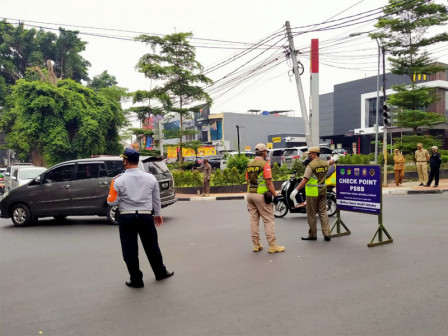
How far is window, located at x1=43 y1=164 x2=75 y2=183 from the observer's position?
1018cm

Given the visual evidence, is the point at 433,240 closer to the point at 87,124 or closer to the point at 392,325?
the point at 392,325

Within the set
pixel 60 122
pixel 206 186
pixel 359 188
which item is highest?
pixel 60 122

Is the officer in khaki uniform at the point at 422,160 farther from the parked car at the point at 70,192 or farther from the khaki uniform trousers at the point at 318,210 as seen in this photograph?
the parked car at the point at 70,192

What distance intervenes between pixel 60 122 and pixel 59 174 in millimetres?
23326

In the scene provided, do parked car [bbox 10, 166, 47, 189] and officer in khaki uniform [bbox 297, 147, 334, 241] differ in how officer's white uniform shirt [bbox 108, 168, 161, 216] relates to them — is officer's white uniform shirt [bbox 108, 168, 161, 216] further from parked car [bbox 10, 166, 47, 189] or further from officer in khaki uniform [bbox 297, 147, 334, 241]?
parked car [bbox 10, 166, 47, 189]

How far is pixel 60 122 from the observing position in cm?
3130

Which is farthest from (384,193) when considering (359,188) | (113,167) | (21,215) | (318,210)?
(21,215)

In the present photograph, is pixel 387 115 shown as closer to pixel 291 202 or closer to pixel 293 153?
pixel 291 202

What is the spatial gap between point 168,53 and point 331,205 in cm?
1672

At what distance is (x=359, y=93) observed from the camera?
52.8 meters

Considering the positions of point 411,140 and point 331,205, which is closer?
point 331,205

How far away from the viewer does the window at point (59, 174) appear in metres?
10.2

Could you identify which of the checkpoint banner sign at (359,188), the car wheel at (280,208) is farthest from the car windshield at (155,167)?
the checkpoint banner sign at (359,188)

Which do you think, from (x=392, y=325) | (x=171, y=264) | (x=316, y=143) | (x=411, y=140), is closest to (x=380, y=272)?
(x=392, y=325)
